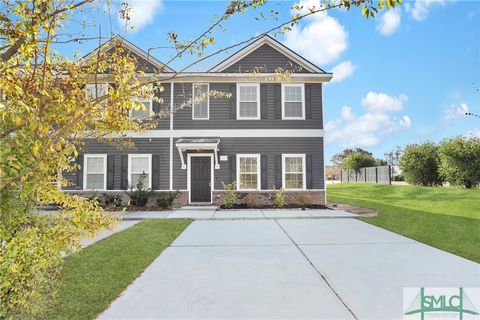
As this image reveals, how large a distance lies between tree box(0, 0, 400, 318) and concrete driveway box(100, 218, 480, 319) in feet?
3.59

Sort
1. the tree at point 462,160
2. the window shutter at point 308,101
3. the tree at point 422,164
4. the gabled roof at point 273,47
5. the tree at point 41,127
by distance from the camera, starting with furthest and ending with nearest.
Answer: the tree at point 422,164 → the tree at point 462,160 → the gabled roof at point 273,47 → the window shutter at point 308,101 → the tree at point 41,127

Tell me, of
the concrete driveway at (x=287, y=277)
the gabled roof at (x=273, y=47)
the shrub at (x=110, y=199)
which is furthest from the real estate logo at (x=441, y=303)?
the gabled roof at (x=273, y=47)

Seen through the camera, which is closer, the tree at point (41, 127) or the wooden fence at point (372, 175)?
the tree at point (41, 127)

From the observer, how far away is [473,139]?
20641 millimetres

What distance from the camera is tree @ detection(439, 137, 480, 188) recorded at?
20.3 metres

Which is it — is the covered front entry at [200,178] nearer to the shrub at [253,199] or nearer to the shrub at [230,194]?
the shrub at [230,194]

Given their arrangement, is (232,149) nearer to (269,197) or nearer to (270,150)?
(270,150)

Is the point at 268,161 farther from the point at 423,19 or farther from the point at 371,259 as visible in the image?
the point at 371,259

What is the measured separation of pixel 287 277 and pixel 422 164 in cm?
2386

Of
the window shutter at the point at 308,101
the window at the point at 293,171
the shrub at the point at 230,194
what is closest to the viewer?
the shrub at the point at 230,194

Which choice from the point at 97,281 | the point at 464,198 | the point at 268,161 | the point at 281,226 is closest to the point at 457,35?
the point at 464,198

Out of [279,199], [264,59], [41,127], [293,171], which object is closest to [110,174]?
[279,199]

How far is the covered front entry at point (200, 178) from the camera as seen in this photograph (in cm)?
1477

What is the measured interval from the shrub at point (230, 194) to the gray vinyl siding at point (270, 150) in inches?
13.3
